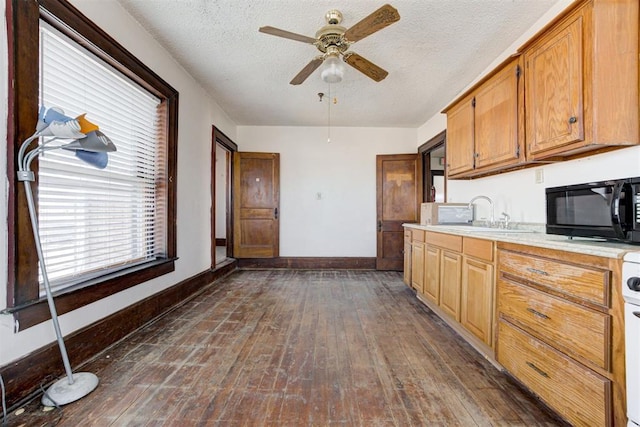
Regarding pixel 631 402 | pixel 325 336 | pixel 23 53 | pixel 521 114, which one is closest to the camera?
pixel 631 402

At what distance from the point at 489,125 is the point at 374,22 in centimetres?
148

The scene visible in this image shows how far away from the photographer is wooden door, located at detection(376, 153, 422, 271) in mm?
5055

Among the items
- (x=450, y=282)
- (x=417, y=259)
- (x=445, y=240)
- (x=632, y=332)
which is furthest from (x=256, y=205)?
→ (x=632, y=332)

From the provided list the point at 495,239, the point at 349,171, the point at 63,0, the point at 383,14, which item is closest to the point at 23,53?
the point at 63,0

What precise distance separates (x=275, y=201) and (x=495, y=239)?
12.6 feet

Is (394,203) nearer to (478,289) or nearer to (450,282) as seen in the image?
(450,282)

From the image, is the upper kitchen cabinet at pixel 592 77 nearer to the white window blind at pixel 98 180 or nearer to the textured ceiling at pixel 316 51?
the textured ceiling at pixel 316 51

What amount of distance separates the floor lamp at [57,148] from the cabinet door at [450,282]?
2689 millimetres

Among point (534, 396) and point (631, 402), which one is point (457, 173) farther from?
point (631, 402)

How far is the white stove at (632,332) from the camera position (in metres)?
1.09

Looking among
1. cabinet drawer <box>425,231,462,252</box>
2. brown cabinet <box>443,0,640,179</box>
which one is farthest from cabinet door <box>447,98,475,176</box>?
cabinet drawer <box>425,231,462,252</box>

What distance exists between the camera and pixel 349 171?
5328 millimetres

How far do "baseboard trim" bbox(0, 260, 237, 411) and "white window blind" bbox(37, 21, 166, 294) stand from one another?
1.18 ft

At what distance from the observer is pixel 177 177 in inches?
122
